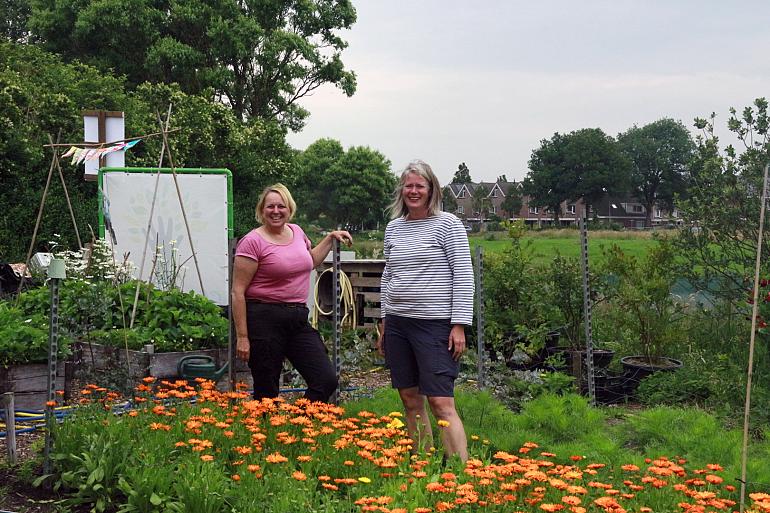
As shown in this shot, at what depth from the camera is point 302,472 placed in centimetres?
367

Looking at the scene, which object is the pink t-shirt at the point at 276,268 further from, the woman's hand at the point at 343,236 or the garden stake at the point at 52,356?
the garden stake at the point at 52,356

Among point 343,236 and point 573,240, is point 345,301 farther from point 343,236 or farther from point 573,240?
point 573,240

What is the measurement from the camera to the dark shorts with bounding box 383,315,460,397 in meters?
4.50

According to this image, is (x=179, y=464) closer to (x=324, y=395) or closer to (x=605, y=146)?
(x=324, y=395)

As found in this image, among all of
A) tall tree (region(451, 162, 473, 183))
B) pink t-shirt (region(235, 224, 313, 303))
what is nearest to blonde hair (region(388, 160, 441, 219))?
pink t-shirt (region(235, 224, 313, 303))

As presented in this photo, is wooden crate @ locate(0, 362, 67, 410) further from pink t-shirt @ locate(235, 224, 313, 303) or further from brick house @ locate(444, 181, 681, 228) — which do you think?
brick house @ locate(444, 181, 681, 228)

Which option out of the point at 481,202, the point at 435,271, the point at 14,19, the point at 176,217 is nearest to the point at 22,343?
the point at 435,271

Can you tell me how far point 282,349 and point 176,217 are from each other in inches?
238

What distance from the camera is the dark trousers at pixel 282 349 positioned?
5078mm

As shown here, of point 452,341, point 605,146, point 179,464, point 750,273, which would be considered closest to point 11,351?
point 179,464

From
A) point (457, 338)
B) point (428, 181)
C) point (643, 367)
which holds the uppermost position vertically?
point (428, 181)

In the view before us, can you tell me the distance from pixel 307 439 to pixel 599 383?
13.7 ft

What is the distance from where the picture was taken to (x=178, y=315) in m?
7.02

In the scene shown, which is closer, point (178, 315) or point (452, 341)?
point (452, 341)
